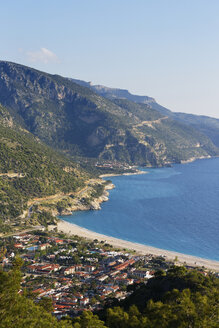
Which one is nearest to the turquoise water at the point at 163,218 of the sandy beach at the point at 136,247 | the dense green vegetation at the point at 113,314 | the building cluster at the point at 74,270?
the sandy beach at the point at 136,247

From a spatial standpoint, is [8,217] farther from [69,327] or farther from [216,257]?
[69,327]

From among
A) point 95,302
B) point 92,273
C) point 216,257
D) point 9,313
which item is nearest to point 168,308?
point 9,313

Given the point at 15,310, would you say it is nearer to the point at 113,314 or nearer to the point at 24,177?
the point at 113,314

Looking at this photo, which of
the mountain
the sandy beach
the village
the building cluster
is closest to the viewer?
the village

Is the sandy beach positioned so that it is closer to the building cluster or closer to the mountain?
the building cluster

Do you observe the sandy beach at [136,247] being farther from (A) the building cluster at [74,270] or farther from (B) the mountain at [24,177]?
(B) the mountain at [24,177]

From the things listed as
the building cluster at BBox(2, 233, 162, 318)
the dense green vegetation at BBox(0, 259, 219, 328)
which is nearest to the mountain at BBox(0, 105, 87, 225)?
the building cluster at BBox(2, 233, 162, 318)

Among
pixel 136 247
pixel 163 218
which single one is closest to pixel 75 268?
pixel 136 247
